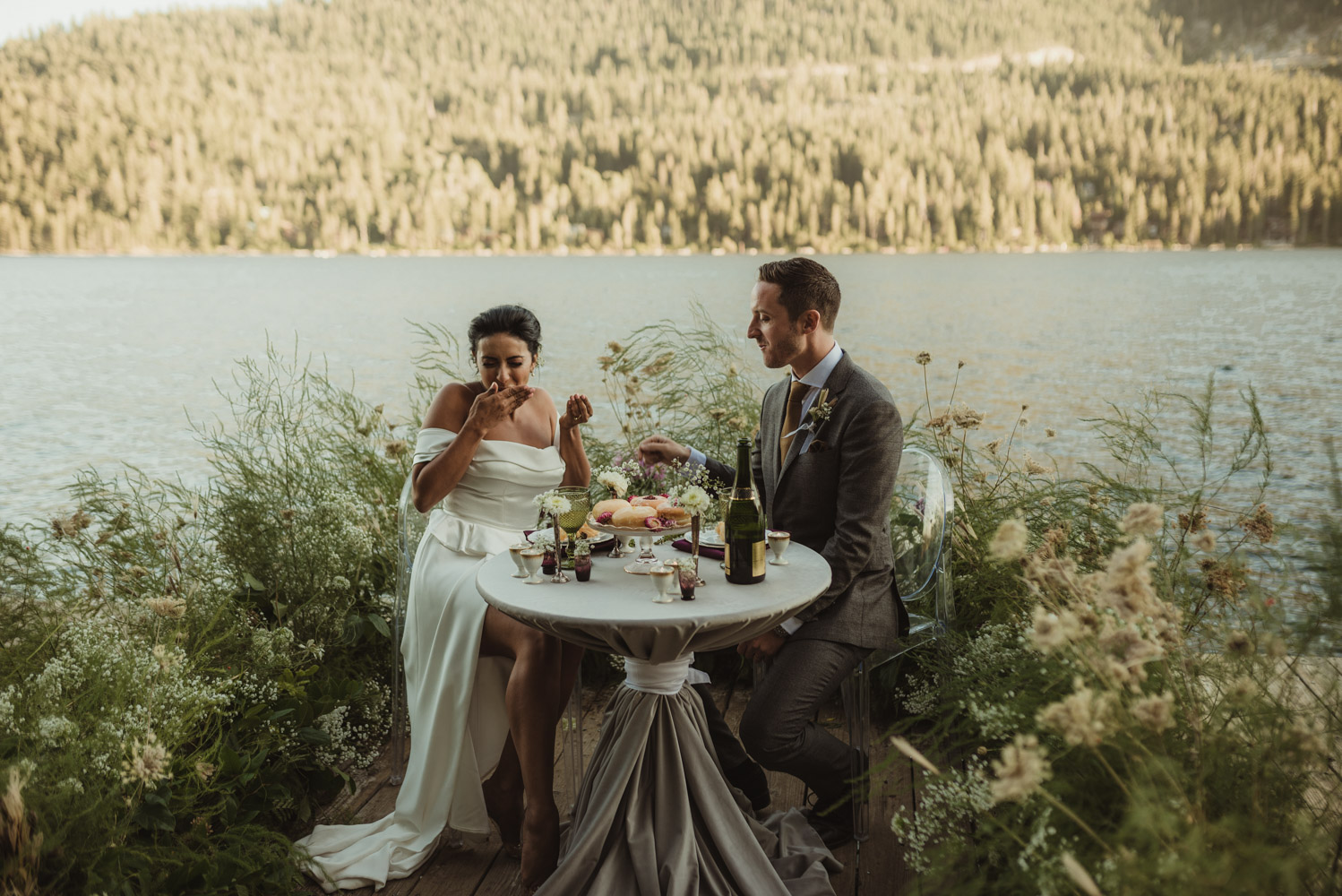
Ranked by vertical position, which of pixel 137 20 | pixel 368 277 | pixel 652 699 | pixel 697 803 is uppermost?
pixel 137 20

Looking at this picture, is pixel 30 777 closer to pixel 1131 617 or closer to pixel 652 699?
pixel 652 699

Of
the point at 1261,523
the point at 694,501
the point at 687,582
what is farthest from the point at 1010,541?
the point at 1261,523

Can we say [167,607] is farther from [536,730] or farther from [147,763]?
[536,730]

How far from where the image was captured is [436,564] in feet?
9.87

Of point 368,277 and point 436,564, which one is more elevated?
point 368,277

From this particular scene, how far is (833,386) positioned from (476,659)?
4.75 feet

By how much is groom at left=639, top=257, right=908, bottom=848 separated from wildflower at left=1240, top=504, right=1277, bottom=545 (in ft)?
3.33

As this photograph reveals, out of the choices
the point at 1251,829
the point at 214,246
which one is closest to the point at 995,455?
the point at 1251,829

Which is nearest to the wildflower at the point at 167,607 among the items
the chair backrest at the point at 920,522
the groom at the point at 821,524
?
the groom at the point at 821,524

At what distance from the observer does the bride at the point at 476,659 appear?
2633 mm

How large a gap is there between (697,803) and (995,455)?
2.52 meters

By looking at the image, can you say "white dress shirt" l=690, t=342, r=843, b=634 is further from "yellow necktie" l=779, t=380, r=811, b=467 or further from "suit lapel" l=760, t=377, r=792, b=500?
"suit lapel" l=760, t=377, r=792, b=500

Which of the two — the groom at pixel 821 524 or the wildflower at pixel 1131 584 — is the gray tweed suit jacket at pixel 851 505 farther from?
the wildflower at pixel 1131 584

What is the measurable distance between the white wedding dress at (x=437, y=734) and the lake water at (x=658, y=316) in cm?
201
